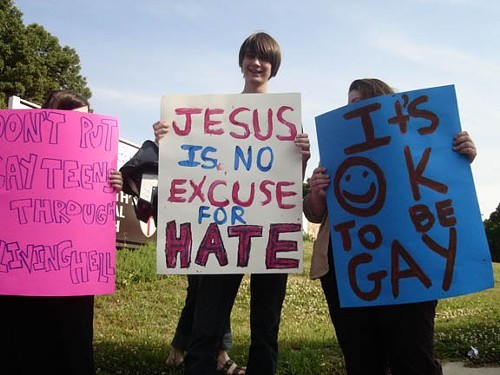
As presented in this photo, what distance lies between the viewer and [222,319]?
280cm

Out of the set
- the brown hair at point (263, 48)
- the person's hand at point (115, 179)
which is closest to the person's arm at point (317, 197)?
the brown hair at point (263, 48)

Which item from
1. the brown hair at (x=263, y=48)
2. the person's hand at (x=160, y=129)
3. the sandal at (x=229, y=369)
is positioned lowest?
the sandal at (x=229, y=369)

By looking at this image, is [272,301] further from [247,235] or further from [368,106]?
Answer: [368,106]

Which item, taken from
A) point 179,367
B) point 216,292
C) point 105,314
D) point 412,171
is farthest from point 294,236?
point 105,314

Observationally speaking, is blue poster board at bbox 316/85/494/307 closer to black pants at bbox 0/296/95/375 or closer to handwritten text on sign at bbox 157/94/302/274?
handwritten text on sign at bbox 157/94/302/274

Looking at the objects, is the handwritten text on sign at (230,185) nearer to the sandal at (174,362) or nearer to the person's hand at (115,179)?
the person's hand at (115,179)

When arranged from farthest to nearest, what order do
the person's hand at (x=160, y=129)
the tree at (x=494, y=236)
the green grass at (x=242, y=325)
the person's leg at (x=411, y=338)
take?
the tree at (x=494, y=236) < the green grass at (x=242, y=325) < the person's hand at (x=160, y=129) < the person's leg at (x=411, y=338)

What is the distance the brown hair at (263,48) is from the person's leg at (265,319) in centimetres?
120

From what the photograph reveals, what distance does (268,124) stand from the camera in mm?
2916

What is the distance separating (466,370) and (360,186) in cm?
220

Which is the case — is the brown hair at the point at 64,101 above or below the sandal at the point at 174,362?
above

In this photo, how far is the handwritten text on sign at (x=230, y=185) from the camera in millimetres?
2834

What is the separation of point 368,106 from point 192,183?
0.99 meters

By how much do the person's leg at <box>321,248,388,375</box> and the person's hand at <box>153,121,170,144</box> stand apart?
50.8 inches
